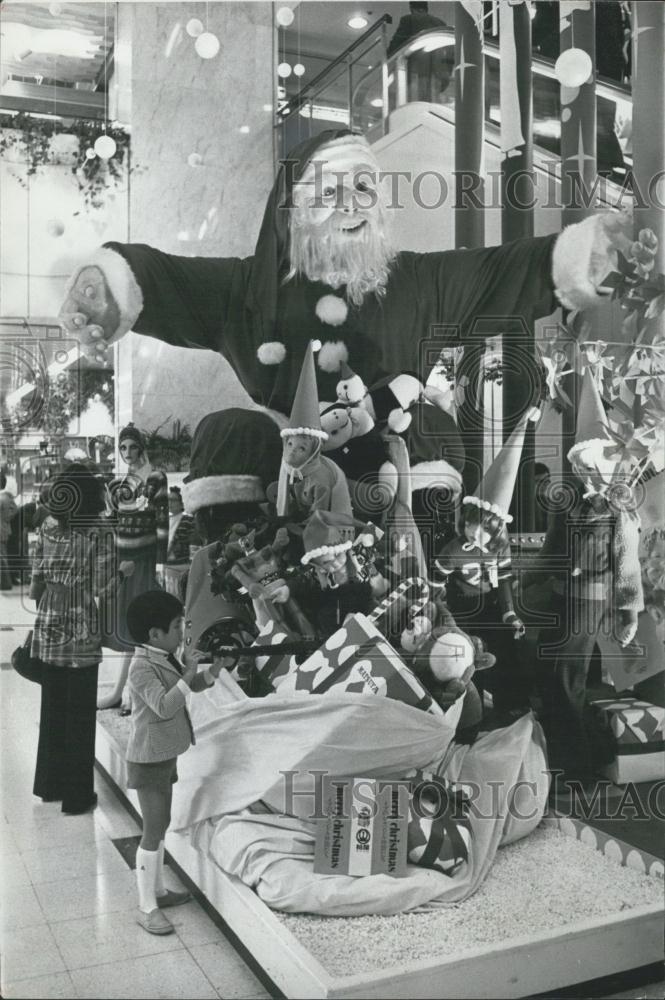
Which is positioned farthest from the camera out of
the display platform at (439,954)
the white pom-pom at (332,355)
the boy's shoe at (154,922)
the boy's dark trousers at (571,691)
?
the boy's dark trousers at (571,691)

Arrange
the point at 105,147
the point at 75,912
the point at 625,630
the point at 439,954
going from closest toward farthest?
the point at 439,954, the point at 75,912, the point at 105,147, the point at 625,630

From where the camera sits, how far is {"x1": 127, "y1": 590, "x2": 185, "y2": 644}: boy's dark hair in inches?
92.9

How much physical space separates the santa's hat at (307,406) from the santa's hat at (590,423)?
728 mm

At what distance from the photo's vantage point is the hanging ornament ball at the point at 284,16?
2443 millimetres

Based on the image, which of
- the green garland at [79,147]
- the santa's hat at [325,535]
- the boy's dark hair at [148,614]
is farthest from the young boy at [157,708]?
the green garland at [79,147]

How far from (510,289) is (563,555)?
776mm

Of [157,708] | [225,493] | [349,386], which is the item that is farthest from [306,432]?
[157,708]

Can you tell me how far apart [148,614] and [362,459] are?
73 cm

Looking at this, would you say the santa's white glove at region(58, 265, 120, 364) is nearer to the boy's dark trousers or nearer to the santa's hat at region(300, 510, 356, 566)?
the santa's hat at region(300, 510, 356, 566)

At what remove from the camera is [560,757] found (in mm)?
2643

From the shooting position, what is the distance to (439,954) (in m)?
2.07

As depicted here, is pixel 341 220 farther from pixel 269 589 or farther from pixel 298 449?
pixel 269 589

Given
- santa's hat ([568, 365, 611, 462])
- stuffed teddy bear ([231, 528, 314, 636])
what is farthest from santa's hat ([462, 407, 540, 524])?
stuffed teddy bear ([231, 528, 314, 636])

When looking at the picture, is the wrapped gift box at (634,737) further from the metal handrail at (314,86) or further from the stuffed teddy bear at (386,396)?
the metal handrail at (314,86)
